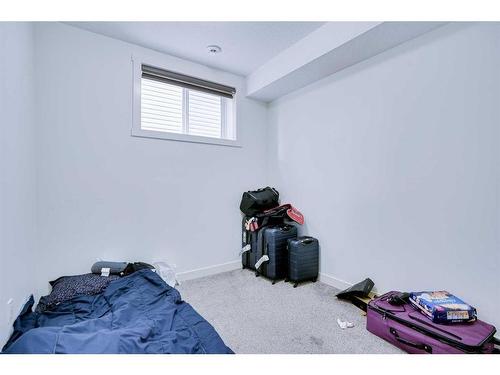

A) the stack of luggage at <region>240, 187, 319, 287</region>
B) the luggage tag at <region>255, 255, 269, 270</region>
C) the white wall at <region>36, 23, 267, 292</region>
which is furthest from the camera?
the luggage tag at <region>255, 255, 269, 270</region>

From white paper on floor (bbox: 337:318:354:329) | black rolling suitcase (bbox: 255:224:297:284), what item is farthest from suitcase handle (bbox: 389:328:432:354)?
black rolling suitcase (bbox: 255:224:297:284)

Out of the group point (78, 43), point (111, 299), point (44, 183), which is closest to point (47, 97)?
point (78, 43)

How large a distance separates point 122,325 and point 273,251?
1.53 meters

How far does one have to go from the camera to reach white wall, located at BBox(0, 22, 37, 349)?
1.27m

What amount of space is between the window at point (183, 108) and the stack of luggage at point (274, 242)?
0.83m

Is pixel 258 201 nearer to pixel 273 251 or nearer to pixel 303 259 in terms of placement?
pixel 273 251

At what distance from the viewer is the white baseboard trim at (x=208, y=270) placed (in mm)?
2646

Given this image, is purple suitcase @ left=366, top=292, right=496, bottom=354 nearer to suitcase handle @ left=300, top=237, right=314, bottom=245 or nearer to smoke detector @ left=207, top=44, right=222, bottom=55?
suitcase handle @ left=300, top=237, right=314, bottom=245

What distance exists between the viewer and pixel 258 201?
2.85m

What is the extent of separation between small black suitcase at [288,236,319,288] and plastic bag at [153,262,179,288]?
3.94 ft

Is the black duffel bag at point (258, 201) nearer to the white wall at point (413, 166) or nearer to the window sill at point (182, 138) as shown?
the white wall at point (413, 166)

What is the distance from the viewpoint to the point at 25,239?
66.6 inches
